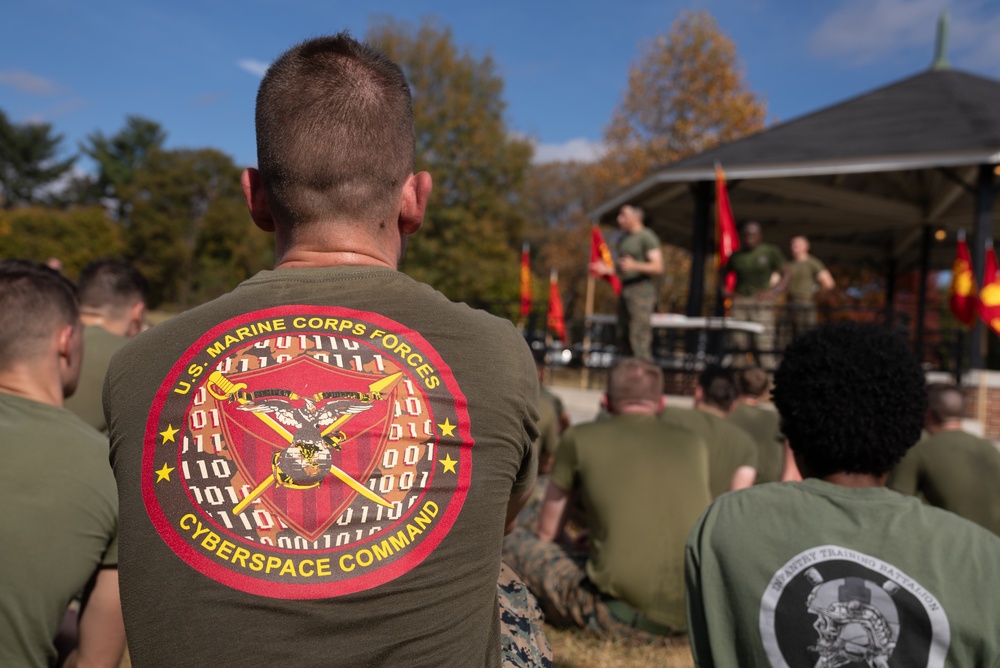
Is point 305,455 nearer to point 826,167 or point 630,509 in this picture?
point 630,509

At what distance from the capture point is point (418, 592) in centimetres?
135

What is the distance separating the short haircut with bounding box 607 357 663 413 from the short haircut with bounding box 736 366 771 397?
1.84 m

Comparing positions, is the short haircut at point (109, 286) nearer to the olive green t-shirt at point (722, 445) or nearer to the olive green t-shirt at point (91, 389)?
the olive green t-shirt at point (91, 389)

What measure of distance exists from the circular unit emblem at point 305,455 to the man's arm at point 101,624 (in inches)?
44.8

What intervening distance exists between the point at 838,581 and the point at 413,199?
1.36 m

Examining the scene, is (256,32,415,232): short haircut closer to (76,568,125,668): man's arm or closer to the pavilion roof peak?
(76,568,125,668): man's arm

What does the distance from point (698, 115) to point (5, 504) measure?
79.6 feet

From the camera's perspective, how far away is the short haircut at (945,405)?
4.40m

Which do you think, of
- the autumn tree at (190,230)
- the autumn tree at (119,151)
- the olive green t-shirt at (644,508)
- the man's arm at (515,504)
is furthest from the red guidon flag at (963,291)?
the autumn tree at (119,151)

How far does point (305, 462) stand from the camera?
1.34 meters

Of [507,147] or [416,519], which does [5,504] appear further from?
[507,147]

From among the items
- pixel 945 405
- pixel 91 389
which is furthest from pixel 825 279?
pixel 91 389

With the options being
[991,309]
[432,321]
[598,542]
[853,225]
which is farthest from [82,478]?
[853,225]

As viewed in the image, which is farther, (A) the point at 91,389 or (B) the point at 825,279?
(B) the point at 825,279
